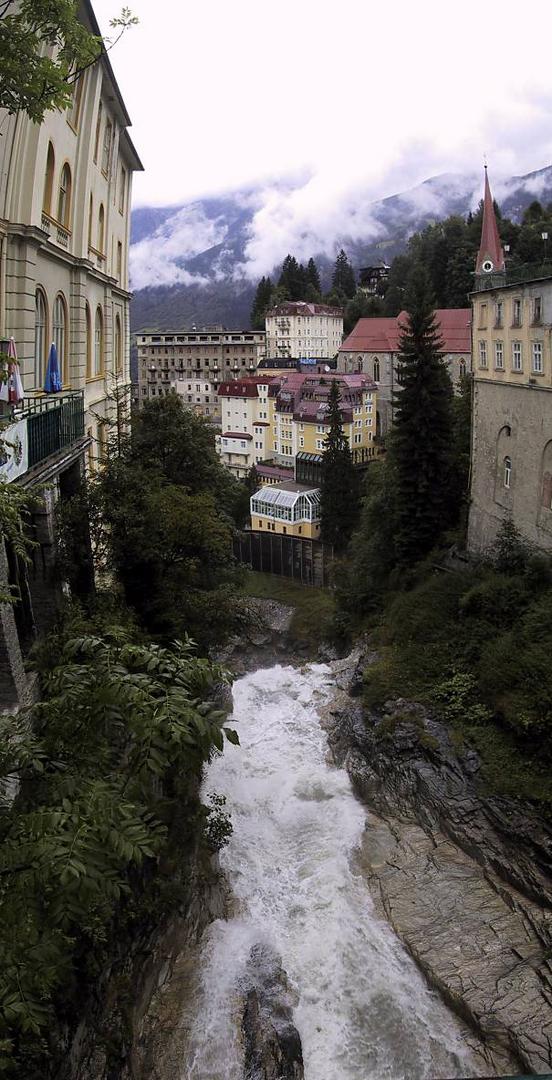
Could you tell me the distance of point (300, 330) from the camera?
100 meters

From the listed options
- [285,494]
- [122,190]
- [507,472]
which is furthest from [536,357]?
[285,494]

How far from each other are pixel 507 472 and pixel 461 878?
1430cm

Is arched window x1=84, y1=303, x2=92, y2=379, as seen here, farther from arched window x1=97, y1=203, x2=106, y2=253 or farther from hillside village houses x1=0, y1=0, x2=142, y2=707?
arched window x1=97, y1=203, x2=106, y2=253

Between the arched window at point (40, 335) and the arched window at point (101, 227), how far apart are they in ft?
23.6

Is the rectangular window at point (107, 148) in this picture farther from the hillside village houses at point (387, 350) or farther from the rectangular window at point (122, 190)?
the hillside village houses at point (387, 350)

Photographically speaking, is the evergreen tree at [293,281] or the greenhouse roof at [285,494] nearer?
the greenhouse roof at [285,494]

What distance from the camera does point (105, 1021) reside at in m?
10.2

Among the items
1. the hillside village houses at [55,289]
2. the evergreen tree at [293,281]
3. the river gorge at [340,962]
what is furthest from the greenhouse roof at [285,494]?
the evergreen tree at [293,281]

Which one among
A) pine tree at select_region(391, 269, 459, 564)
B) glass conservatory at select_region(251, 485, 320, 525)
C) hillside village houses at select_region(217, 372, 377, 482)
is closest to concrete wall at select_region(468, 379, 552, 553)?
pine tree at select_region(391, 269, 459, 564)

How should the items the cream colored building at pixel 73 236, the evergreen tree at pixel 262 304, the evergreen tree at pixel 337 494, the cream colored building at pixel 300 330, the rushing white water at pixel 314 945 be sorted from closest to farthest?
the rushing white water at pixel 314 945 < the cream colored building at pixel 73 236 < the evergreen tree at pixel 337 494 < the cream colored building at pixel 300 330 < the evergreen tree at pixel 262 304

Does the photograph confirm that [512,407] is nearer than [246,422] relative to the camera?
Yes

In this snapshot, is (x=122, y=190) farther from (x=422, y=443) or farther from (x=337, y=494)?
(x=337, y=494)

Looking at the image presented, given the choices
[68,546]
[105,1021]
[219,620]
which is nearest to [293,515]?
[219,620]

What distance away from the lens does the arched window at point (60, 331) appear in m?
17.6
